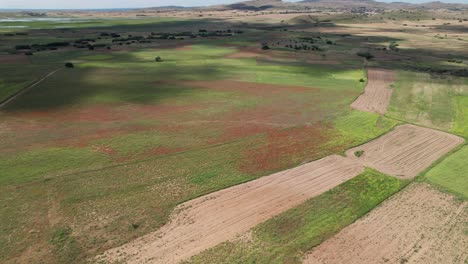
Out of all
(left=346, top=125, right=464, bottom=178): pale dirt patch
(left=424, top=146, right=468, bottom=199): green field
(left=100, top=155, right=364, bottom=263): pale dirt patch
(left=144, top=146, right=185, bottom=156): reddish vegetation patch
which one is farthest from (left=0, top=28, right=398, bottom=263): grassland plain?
(left=424, top=146, right=468, bottom=199): green field

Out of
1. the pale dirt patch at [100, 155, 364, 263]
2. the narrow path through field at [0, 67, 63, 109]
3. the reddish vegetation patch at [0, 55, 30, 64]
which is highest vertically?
the reddish vegetation patch at [0, 55, 30, 64]

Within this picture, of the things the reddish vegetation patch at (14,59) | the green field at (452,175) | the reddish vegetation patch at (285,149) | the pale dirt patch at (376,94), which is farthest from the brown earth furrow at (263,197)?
the reddish vegetation patch at (14,59)

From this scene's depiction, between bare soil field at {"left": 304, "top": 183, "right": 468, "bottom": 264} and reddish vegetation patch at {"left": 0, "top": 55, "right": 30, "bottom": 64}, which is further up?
reddish vegetation patch at {"left": 0, "top": 55, "right": 30, "bottom": 64}

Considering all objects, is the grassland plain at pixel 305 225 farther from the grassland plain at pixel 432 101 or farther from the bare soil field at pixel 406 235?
the grassland plain at pixel 432 101

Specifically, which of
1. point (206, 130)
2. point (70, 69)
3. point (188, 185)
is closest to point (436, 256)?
point (188, 185)

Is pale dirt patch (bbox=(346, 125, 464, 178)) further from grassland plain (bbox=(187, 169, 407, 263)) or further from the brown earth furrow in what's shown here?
grassland plain (bbox=(187, 169, 407, 263))

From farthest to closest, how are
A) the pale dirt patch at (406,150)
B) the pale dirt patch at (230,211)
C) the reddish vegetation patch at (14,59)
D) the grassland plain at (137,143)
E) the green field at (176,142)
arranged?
the reddish vegetation patch at (14,59) < the pale dirt patch at (406,150) < the grassland plain at (137,143) < the green field at (176,142) < the pale dirt patch at (230,211)

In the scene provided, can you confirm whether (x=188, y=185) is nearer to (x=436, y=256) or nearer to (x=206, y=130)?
(x=206, y=130)

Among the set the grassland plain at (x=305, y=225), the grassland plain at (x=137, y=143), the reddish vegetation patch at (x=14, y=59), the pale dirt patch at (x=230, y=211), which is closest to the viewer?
the grassland plain at (x=305, y=225)
